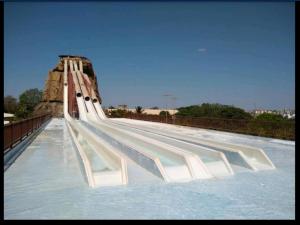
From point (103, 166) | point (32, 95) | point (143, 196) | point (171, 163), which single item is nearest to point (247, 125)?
point (171, 163)

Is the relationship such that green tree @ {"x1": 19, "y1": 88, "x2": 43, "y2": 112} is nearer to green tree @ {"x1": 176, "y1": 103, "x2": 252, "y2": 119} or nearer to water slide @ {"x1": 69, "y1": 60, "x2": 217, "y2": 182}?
green tree @ {"x1": 176, "y1": 103, "x2": 252, "y2": 119}

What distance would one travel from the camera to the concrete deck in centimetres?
396

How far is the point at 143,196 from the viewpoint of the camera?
4.68m

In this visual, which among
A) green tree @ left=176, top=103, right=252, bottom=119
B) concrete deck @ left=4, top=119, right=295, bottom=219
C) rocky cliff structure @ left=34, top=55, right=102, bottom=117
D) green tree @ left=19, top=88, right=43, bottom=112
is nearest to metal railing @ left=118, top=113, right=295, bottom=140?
concrete deck @ left=4, top=119, right=295, bottom=219

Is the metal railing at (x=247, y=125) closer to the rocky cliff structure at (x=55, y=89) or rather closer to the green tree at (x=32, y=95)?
the rocky cliff structure at (x=55, y=89)

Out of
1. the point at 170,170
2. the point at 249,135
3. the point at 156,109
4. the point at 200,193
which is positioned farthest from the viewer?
the point at 156,109

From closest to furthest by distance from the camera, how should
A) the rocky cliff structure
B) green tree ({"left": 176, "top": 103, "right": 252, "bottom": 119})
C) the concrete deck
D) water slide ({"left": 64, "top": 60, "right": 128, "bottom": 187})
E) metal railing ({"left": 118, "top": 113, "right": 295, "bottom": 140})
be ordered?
the concrete deck → water slide ({"left": 64, "top": 60, "right": 128, "bottom": 187}) → metal railing ({"left": 118, "top": 113, "right": 295, "bottom": 140}) → the rocky cliff structure → green tree ({"left": 176, "top": 103, "right": 252, "bottom": 119})

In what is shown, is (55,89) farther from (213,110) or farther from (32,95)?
(32,95)

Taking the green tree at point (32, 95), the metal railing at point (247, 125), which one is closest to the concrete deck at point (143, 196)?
the metal railing at point (247, 125)

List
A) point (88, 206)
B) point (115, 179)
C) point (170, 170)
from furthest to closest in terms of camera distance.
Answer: point (170, 170) → point (115, 179) → point (88, 206)

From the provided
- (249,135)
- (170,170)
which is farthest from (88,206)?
(249,135)
